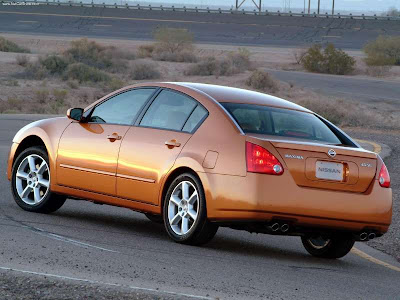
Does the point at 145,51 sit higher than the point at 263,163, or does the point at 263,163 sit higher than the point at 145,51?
the point at 263,163

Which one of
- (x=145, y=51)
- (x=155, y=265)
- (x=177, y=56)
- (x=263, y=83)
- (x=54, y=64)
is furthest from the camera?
(x=145, y=51)

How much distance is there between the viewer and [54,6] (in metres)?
108

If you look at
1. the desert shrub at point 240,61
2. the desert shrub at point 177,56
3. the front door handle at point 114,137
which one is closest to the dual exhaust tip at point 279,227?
the front door handle at point 114,137

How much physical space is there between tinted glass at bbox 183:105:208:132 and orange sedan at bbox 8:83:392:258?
1cm

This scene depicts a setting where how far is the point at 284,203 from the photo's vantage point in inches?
341

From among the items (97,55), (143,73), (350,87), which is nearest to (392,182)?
(350,87)

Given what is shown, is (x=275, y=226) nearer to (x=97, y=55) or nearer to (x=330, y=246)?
(x=330, y=246)

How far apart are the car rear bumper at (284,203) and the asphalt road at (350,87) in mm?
37205

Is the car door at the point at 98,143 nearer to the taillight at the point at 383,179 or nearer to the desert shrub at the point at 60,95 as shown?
the taillight at the point at 383,179

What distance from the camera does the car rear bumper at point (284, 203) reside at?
28.3 feet

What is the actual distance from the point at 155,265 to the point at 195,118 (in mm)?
2013

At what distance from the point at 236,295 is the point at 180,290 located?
384 millimetres

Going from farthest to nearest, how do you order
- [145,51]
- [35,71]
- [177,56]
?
[145,51], [177,56], [35,71]

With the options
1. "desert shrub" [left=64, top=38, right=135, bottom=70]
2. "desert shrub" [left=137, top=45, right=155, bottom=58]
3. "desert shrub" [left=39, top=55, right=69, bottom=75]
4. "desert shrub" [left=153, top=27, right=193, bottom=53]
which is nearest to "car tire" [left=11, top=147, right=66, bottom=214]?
"desert shrub" [left=39, top=55, right=69, bottom=75]
